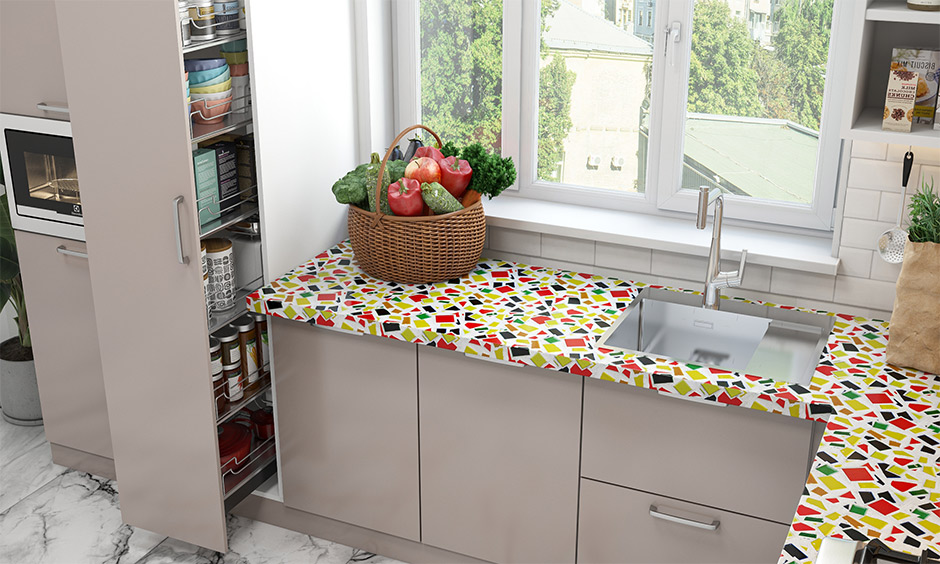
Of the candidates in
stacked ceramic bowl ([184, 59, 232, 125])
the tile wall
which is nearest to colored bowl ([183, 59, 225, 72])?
stacked ceramic bowl ([184, 59, 232, 125])

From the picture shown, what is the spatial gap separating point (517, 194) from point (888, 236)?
3.89 feet

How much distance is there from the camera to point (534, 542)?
2.68 m

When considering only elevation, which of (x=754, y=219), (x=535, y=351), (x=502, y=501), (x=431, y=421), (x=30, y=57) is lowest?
(x=502, y=501)

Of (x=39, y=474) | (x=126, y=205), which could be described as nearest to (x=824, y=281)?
(x=126, y=205)

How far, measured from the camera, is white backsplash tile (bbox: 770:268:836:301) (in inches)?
105

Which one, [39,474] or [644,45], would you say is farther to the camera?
[39,474]

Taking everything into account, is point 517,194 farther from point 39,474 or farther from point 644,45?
point 39,474

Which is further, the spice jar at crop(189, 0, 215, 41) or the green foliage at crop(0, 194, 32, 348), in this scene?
the green foliage at crop(0, 194, 32, 348)

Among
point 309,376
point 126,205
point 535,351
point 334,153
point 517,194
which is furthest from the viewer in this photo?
point 517,194

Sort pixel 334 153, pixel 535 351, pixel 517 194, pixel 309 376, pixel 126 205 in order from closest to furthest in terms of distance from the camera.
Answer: pixel 535 351 < pixel 126 205 < pixel 309 376 < pixel 334 153 < pixel 517 194

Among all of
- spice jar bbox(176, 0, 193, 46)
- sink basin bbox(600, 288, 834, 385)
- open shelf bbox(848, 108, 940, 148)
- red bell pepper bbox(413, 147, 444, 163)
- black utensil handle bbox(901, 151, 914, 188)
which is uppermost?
spice jar bbox(176, 0, 193, 46)

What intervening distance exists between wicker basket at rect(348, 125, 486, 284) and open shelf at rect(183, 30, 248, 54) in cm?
51

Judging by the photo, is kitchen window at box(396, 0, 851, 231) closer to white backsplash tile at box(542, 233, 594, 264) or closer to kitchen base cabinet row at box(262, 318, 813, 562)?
white backsplash tile at box(542, 233, 594, 264)

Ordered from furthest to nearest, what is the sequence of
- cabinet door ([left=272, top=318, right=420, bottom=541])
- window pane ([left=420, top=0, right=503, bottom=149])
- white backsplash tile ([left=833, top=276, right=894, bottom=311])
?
window pane ([left=420, top=0, right=503, bottom=149])
cabinet door ([left=272, top=318, right=420, bottom=541])
white backsplash tile ([left=833, top=276, right=894, bottom=311])
